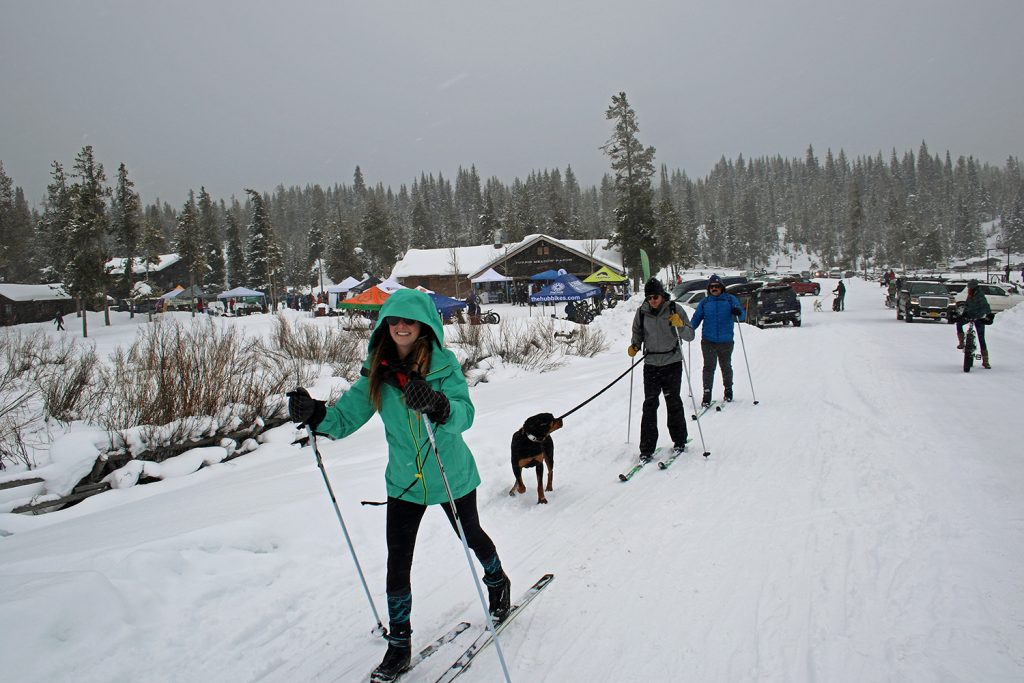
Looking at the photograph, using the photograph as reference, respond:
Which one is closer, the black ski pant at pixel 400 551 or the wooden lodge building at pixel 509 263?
the black ski pant at pixel 400 551

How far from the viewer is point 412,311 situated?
2.66 metres

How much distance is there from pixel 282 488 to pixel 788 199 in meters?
166

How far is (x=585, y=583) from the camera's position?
151 inches

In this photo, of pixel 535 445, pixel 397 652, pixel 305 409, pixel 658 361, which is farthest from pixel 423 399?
pixel 658 361

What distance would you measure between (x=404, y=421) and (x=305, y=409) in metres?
0.49

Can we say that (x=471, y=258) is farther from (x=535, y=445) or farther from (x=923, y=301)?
(x=535, y=445)

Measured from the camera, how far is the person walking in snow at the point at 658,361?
6.56 meters

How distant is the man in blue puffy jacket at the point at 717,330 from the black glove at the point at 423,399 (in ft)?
24.5

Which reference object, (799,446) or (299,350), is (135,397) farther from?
(799,446)

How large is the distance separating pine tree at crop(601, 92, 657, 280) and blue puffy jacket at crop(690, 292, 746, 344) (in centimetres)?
4115

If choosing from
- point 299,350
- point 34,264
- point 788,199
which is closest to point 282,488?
point 299,350

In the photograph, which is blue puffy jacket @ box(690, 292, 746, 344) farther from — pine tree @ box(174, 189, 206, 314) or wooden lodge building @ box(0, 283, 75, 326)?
pine tree @ box(174, 189, 206, 314)

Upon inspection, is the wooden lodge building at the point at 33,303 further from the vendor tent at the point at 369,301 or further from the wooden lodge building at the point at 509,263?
the vendor tent at the point at 369,301

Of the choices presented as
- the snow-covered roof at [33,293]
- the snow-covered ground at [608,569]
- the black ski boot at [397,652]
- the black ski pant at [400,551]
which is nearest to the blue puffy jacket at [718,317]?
the snow-covered ground at [608,569]
